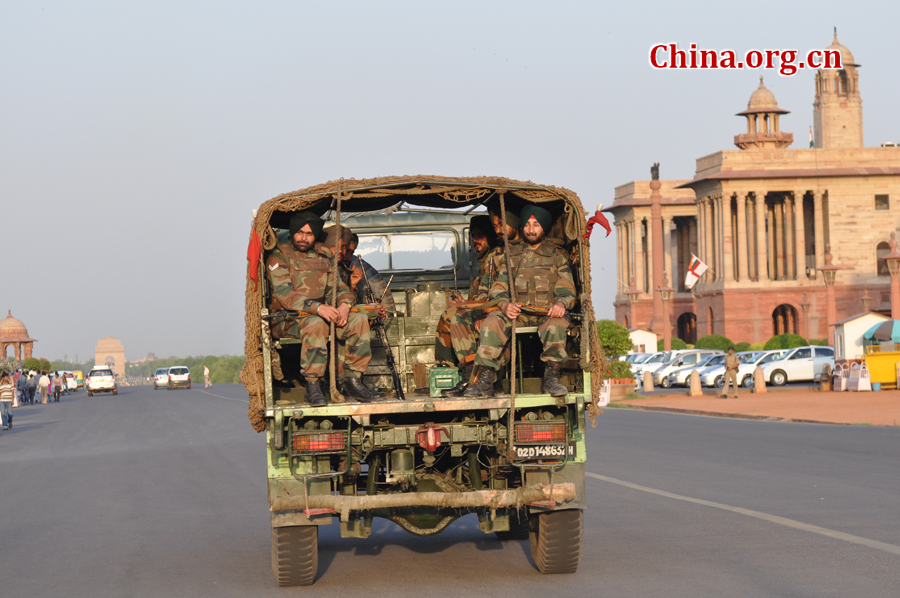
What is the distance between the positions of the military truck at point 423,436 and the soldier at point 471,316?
5.7 inches

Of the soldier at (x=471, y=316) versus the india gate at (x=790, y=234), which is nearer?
the soldier at (x=471, y=316)

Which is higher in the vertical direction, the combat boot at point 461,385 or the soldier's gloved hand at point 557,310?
the soldier's gloved hand at point 557,310

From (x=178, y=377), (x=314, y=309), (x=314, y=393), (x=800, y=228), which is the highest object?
(x=800, y=228)

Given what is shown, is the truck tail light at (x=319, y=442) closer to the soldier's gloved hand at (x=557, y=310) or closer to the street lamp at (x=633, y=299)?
the soldier's gloved hand at (x=557, y=310)

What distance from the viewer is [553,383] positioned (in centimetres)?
802

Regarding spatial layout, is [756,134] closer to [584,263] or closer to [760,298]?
[760,298]

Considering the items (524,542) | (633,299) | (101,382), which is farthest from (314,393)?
(633,299)

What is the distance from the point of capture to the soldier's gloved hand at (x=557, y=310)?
8.18m

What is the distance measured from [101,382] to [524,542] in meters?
65.8

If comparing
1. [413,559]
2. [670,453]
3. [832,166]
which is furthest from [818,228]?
[413,559]

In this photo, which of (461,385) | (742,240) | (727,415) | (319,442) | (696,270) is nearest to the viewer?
(319,442)

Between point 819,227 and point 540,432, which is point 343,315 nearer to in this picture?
point 540,432

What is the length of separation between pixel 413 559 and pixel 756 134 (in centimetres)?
9451

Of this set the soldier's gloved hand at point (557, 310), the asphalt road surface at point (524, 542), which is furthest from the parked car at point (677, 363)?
the soldier's gloved hand at point (557, 310)
